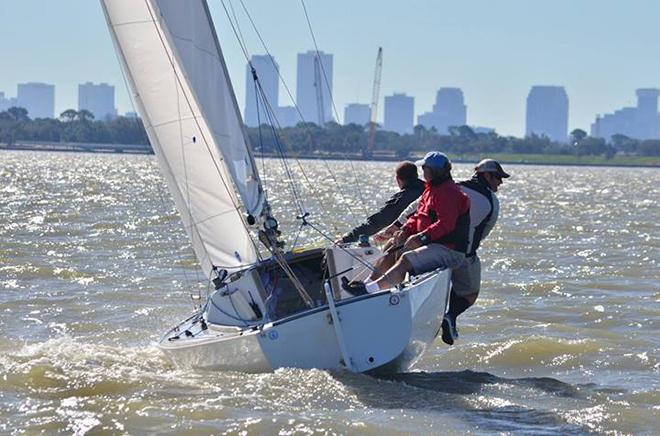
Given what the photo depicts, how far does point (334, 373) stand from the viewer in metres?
9.17

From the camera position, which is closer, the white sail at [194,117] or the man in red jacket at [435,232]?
the man in red jacket at [435,232]

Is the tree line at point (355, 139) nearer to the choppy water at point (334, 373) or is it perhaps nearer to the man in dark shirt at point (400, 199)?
the choppy water at point (334, 373)

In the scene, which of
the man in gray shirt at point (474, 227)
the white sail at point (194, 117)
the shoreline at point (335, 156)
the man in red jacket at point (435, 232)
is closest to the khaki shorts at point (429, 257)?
the man in red jacket at point (435, 232)

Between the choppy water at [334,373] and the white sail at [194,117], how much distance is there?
1.14 metres

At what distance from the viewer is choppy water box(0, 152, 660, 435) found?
8.52 meters

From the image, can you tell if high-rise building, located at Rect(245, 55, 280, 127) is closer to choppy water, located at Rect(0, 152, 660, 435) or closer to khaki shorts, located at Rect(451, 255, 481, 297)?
choppy water, located at Rect(0, 152, 660, 435)

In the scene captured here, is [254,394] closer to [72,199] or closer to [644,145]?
[72,199]

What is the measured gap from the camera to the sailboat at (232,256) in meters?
9.06

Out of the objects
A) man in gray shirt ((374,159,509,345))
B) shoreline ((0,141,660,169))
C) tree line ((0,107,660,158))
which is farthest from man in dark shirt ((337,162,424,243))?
shoreline ((0,141,660,169))

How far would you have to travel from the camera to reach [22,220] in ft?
84.3

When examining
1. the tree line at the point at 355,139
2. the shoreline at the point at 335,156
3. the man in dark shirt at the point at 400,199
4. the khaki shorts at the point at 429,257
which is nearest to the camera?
the khaki shorts at the point at 429,257

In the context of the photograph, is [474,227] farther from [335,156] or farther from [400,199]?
[335,156]

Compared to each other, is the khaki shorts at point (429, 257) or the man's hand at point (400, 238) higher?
the man's hand at point (400, 238)

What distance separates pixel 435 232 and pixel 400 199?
3.13 ft
